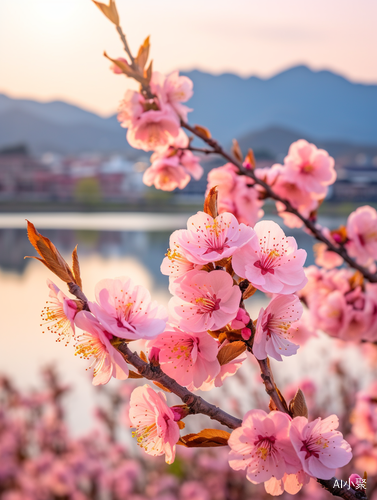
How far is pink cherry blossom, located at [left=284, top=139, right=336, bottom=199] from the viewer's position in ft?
3.42

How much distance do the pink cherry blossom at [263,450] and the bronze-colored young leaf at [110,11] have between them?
57cm

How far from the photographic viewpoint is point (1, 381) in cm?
186

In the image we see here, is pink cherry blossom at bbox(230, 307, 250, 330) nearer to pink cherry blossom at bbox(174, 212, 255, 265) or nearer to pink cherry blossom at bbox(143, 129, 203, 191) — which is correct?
pink cherry blossom at bbox(174, 212, 255, 265)

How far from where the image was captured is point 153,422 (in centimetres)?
38

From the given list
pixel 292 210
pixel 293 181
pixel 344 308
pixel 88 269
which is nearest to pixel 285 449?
pixel 292 210

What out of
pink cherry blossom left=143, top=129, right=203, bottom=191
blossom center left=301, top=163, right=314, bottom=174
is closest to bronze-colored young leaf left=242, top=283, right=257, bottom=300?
pink cherry blossom left=143, top=129, right=203, bottom=191

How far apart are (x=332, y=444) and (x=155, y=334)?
178mm

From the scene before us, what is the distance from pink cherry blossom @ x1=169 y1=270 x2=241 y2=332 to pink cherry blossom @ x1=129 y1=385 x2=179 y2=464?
0.07 m

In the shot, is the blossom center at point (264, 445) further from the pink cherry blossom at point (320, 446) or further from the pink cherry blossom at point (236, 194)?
the pink cherry blossom at point (236, 194)

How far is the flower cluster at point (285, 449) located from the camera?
350 millimetres

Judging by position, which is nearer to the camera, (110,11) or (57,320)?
(57,320)

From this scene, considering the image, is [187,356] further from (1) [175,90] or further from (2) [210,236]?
(1) [175,90]

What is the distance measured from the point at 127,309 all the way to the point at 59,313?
66mm

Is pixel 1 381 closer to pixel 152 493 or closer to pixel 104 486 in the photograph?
pixel 104 486
